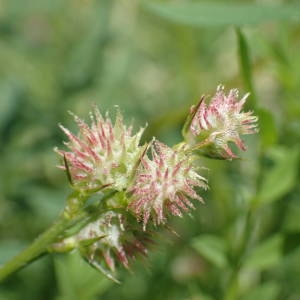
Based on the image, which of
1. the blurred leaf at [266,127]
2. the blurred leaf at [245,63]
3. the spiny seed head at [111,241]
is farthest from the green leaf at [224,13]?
the spiny seed head at [111,241]

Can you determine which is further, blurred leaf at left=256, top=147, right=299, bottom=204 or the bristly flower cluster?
blurred leaf at left=256, top=147, right=299, bottom=204

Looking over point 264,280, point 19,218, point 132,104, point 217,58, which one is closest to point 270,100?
point 217,58

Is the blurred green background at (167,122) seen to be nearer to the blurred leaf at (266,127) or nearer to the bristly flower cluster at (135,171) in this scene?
the blurred leaf at (266,127)

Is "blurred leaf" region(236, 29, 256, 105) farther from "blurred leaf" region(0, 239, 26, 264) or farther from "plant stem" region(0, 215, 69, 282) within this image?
"blurred leaf" region(0, 239, 26, 264)

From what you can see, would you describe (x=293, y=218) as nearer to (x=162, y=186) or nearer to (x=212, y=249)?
(x=212, y=249)

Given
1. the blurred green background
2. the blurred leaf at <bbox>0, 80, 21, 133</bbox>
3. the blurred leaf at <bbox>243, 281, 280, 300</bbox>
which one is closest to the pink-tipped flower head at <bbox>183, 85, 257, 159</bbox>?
the blurred green background

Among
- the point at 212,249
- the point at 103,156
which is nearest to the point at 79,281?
the point at 212,249
